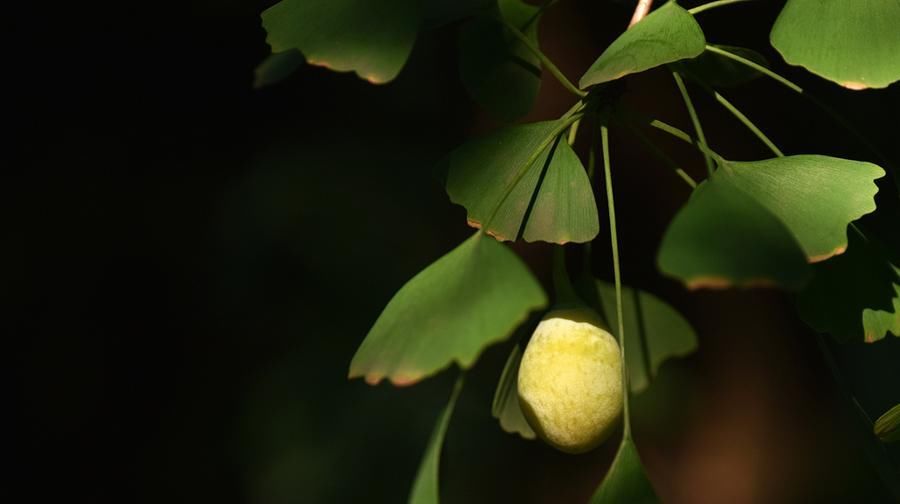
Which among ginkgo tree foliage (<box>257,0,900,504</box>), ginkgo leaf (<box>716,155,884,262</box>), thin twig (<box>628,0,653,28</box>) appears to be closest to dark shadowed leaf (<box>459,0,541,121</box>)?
ginkgo tree foliage (<box>257,0,900,504</box>)

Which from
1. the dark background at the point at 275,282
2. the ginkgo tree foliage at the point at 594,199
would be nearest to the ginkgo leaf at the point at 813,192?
the ginkgo tree foliage at the point at 594,199

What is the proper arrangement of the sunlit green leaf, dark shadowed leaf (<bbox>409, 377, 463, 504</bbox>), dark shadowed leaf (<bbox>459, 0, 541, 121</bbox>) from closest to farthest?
1. dark shadowed leaf (<bbox>409, 377, 463, 504</bbox>)
2. the sunlit green leaf
3. dark shadowed leaf (<bbox>459, 0, 541, 121</bbox>)

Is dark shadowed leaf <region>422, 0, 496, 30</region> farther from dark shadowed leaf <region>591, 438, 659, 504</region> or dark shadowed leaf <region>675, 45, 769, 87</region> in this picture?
dark shadowed leaf <region>591, 438, 659, 504</region>

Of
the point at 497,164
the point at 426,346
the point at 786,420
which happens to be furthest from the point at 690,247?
the point at 786,420

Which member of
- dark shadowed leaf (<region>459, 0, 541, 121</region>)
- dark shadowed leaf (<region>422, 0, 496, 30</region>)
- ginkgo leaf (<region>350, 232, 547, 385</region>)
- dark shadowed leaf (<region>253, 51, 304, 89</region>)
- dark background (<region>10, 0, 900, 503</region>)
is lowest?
dark background (<region>10, 0, 900, 503</region>)

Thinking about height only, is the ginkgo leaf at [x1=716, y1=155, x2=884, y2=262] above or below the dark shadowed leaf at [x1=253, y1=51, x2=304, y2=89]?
below

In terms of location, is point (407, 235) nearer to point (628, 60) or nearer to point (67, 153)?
point (67, 153)

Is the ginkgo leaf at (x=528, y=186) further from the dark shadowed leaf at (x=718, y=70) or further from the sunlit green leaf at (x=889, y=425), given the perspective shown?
the sunlit green leaf at (x=889, y=425)
